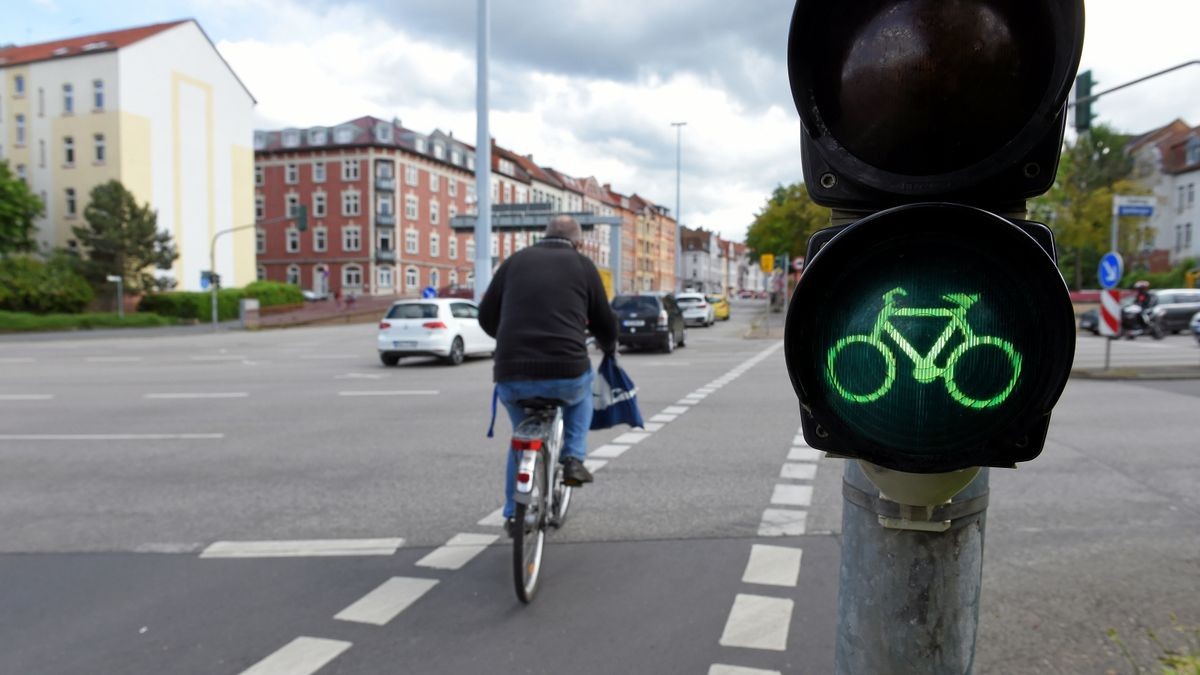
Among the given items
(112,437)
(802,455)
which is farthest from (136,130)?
(802,455)

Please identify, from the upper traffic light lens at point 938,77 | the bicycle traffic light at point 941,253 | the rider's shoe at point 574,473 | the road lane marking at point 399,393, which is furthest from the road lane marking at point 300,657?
the road lane marking at point 399,393

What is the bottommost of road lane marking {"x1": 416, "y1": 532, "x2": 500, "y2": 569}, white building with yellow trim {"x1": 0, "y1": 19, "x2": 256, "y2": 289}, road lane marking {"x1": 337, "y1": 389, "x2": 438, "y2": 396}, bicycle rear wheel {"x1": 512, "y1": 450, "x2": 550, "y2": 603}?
road lane marking {"x1": 337, "y1": 389, "x2": 438, "y2": 396}

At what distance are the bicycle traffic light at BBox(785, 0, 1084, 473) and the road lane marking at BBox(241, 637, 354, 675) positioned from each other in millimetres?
2688

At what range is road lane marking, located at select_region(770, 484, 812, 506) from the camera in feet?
18.6

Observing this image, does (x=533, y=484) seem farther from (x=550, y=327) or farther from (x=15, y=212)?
(x=15, y=212)

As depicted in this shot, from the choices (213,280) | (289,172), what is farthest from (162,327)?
(289,172)

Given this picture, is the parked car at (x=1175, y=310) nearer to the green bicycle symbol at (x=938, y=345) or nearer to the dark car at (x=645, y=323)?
the dark car at (x=645, y=323)

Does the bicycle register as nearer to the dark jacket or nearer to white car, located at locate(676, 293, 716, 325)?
the dark jacket

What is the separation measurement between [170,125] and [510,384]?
56332mm

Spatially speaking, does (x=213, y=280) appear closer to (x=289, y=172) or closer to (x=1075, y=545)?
(x=289, y=172)

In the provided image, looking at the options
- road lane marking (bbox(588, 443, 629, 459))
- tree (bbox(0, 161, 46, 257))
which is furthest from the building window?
road lane marking (bbox(588, 443, 629, 459))

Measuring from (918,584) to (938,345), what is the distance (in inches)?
16.8

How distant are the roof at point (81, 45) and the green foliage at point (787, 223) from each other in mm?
39735

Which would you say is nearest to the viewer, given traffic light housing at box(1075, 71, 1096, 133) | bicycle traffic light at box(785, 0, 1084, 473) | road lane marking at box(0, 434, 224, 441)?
bicycle traffic light at box(785, 0, 1084, 473)
